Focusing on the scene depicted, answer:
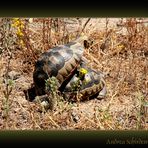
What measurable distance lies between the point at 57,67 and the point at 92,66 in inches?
27.7

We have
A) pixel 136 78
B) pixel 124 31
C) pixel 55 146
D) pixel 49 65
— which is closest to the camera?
pixel 55 146

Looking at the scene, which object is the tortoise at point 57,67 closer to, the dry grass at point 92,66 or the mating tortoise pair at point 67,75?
the mating tortoise pair at point 67,75

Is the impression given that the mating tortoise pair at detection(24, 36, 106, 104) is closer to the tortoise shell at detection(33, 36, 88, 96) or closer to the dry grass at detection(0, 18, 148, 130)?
the tortoise shell at detection(33, 36, 88, 96)

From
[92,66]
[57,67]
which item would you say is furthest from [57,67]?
[92,66]

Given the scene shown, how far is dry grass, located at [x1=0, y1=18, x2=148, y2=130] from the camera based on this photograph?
411 cm

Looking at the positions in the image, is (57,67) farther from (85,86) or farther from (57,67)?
(85,86)

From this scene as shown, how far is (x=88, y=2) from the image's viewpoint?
3580 mm

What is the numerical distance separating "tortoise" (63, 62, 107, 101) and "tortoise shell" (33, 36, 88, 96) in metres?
0.07

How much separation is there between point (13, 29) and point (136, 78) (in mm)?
1500

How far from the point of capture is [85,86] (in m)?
4.45

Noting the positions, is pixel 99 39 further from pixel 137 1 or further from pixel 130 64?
pixel 137 1

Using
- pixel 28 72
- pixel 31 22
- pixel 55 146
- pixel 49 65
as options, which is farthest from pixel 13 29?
pixel 55 146

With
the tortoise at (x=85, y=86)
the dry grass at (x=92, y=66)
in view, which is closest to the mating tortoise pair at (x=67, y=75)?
the tortoise at (x=85, y=86)

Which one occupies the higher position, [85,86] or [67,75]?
[67,75]
